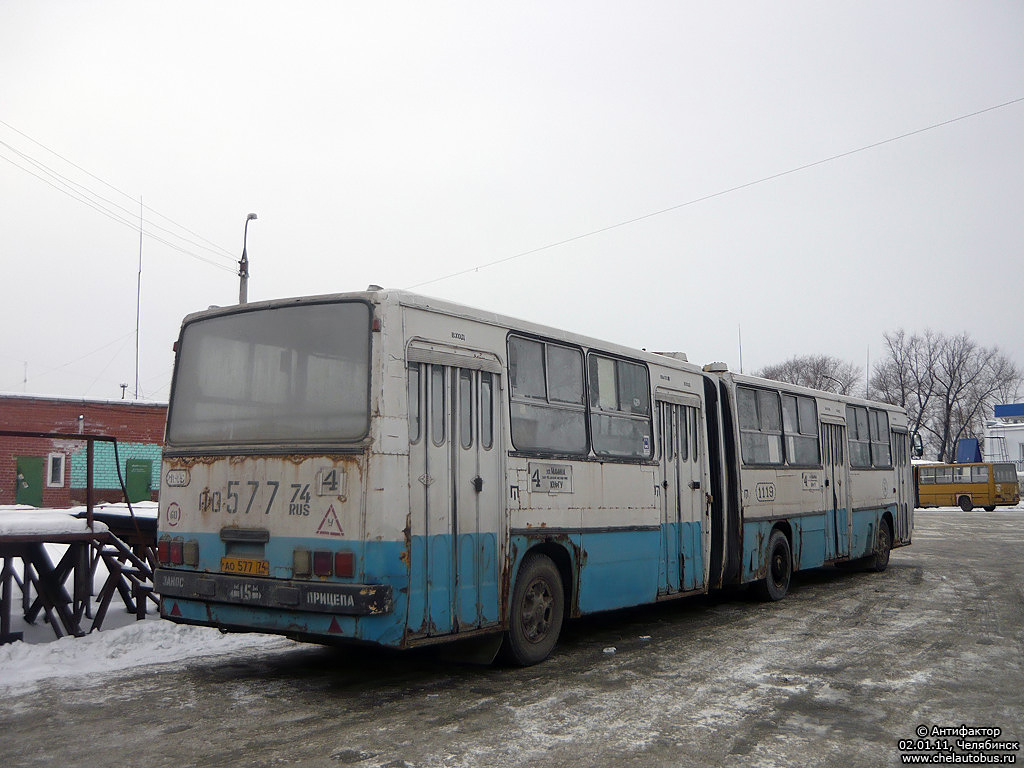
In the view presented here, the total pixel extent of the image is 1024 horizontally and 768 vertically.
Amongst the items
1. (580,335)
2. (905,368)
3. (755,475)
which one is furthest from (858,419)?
(905,368)

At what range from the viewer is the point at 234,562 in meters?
6.78

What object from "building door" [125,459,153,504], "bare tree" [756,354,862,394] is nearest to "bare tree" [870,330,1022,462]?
"bare tree" [756,354,862,394]

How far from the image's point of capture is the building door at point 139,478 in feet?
107

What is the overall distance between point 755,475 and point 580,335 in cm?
462

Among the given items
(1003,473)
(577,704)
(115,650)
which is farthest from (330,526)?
(1003,473)

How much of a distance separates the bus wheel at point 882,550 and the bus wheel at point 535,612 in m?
10.5

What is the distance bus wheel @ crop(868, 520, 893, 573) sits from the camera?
16.5 m

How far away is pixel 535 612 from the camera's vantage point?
7.79 metres

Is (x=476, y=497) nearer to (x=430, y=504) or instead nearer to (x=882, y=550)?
(x=430, y=504)

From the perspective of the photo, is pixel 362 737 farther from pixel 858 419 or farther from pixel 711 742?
pixel 858 419

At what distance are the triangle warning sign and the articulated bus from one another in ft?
0.05

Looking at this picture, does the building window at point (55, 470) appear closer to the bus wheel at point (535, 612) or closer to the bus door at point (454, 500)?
the bus wheel at point (535, 612)

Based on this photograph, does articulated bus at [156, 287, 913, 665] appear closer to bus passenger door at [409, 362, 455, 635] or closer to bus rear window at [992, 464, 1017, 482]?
bus passenger door at [409, 362, 455, 635]

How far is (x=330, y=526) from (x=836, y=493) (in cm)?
1081
